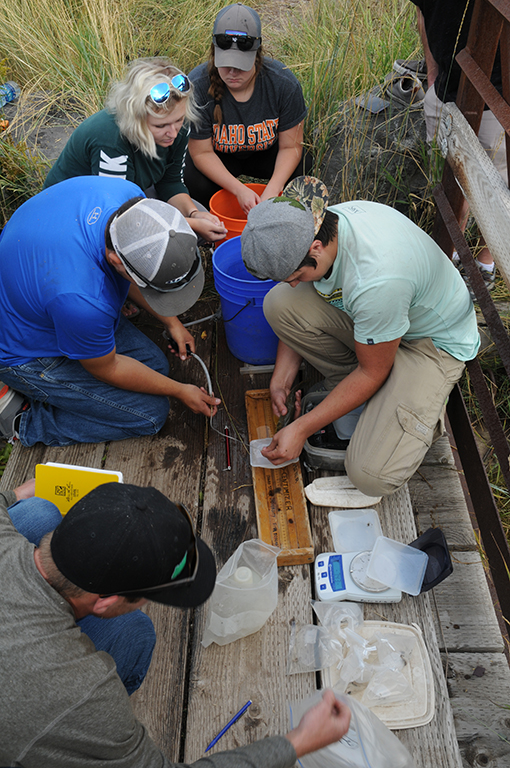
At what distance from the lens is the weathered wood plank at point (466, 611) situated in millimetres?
2162

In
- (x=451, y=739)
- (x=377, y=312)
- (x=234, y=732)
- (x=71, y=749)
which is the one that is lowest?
(x=234, y=732)

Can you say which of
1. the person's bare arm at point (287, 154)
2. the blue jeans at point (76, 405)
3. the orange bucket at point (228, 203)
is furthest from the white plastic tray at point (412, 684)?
the person's bare arm at point (287, 154)

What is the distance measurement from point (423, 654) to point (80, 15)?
5.79 m

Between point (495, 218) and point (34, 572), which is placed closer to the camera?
point (34, 572)

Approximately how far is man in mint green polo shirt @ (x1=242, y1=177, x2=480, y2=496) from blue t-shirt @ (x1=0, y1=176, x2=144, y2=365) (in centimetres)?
60

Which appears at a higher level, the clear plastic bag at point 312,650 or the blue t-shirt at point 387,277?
the blue t-shirt at point 387,277

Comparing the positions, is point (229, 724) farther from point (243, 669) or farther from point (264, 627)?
point (264, 627)

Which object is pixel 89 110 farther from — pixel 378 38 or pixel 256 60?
pixel 378 38

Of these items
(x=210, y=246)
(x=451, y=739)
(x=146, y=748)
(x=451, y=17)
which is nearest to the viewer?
(x=146, y=748)

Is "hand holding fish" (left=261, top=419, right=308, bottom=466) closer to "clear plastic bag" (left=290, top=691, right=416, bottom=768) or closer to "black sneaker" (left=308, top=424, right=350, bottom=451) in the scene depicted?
"black sneaker" (left=308, top=424, right=350, bottom=451)

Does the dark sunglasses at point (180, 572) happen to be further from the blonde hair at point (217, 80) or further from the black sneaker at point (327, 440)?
the blonde hair at point (217, 80)

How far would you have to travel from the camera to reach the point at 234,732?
1722 mm

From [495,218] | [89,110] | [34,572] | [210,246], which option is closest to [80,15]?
[89,110]

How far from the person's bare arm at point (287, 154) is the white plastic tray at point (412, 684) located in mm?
2530
